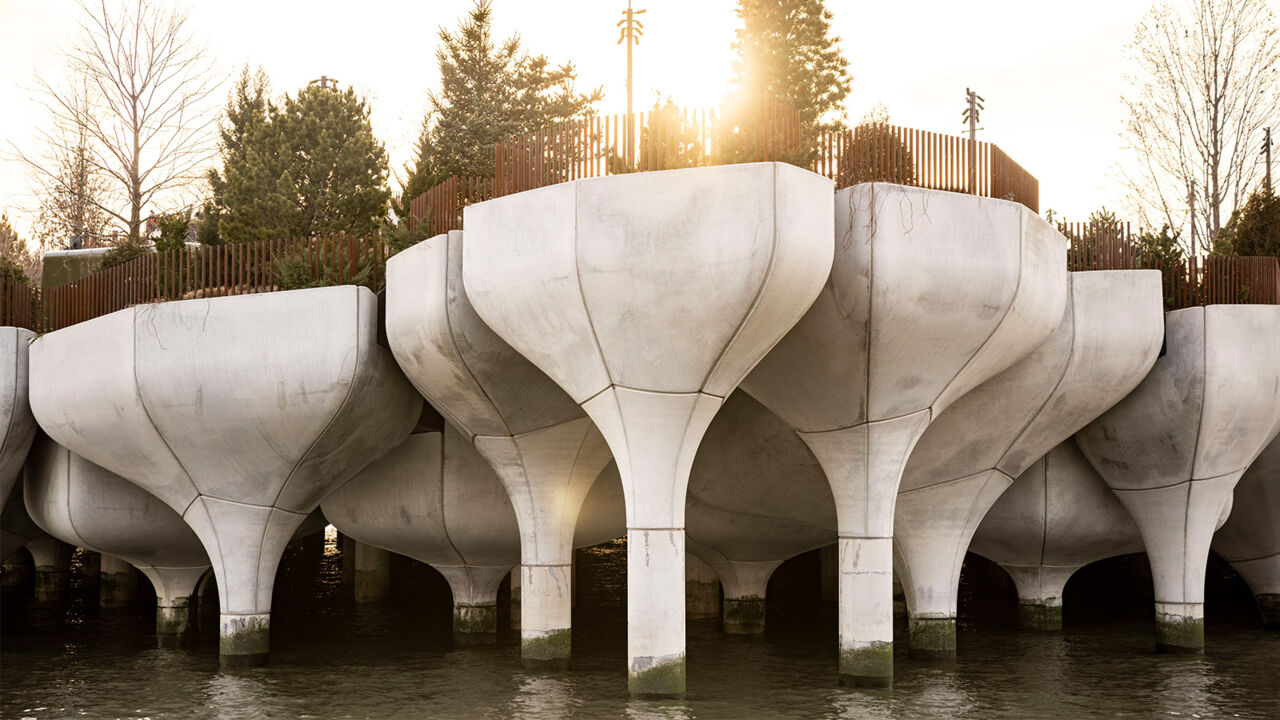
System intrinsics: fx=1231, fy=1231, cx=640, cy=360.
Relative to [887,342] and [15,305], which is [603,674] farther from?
[15,305]

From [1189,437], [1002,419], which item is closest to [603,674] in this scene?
[1002,419]

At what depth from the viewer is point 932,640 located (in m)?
20.0

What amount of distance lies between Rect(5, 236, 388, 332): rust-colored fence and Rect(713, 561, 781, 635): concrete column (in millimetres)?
8888

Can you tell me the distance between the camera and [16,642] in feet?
78.8

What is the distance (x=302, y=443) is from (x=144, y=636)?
7.52 metres

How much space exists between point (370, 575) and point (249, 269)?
11.8 meters

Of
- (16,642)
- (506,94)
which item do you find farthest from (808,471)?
(506,94)

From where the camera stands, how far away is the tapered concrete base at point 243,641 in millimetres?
20297

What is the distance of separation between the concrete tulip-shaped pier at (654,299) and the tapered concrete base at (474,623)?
25.2 ft

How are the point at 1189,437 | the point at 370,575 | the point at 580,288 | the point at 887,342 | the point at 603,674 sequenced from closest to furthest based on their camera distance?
the point at 580,288 → the point at 887,342 → the point at 603,674 → the point at 1189,437 → the point at 370,575

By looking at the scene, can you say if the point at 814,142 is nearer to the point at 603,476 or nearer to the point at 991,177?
the point at 991,177

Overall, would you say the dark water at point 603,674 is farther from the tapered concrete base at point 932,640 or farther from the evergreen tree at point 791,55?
the evergreen tree at point 791,55

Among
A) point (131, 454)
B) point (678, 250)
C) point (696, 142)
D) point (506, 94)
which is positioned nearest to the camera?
point (678, 250)

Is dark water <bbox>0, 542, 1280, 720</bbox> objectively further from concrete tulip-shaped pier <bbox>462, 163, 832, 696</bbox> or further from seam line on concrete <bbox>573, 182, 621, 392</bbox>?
seam line on concrete <bbox>573, 182, 621, 392</bbox>
